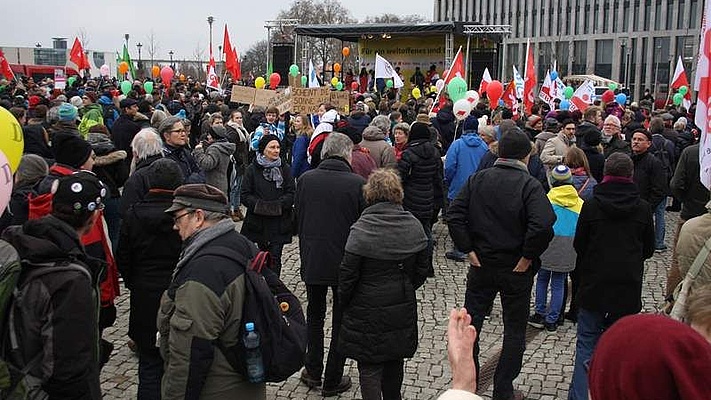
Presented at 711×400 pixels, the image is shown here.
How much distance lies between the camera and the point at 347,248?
169 inches

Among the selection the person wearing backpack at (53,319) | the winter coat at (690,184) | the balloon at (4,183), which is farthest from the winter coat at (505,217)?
the winter coat at (690,184)

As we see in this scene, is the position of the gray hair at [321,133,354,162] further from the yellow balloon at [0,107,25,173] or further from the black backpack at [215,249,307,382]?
the yellow balloon at [0,107,25,173]

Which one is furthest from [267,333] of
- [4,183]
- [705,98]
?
[705,98]

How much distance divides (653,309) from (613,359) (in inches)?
246

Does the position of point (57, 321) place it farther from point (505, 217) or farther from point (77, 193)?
point (505, 217)

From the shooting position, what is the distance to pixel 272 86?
63.6 feet

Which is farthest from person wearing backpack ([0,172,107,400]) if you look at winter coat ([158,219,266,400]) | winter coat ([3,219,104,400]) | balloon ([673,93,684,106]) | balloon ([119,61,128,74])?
balloon ([119,61,128,74])

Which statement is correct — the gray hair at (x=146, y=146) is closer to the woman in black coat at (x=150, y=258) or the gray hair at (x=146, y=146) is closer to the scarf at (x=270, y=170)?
the scarf at (x=270, y=170)

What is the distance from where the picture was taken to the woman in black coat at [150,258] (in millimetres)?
4305

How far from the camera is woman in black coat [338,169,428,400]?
13.9 feet

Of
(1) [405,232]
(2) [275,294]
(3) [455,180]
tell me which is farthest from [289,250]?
(2) [275,294]

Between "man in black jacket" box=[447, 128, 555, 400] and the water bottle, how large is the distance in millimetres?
2126

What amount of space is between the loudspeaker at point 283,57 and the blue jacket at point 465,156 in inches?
960

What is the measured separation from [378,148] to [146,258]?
164 inches
